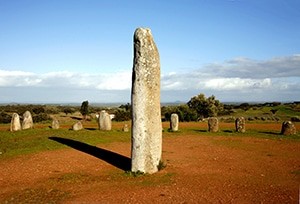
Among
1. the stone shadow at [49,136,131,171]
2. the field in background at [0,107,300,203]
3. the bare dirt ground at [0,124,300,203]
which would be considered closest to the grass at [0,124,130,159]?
the field in background at [0,107,300,203]

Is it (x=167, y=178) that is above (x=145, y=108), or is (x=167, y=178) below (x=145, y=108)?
below

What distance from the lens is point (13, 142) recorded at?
76.8ft

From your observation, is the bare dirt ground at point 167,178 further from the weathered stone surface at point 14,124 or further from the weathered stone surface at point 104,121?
the weathered stone surface at point 14,124

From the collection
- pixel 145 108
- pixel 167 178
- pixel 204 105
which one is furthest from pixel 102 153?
pixel 204 105

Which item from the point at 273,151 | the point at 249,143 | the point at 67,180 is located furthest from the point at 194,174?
the point at 249,143

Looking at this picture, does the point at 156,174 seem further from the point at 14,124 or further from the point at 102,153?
the point at 14,124

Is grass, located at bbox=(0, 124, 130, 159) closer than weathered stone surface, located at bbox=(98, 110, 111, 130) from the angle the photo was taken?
Yes

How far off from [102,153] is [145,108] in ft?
21.5

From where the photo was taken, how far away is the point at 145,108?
1349cm

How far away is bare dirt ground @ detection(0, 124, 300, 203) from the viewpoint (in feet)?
34.0

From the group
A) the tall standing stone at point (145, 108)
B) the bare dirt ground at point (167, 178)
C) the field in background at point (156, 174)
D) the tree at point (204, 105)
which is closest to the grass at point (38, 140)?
the field in background at point (156, 174)

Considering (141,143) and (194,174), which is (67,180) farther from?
(194,174)

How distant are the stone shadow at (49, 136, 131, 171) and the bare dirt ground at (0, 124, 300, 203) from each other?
0.46 meters

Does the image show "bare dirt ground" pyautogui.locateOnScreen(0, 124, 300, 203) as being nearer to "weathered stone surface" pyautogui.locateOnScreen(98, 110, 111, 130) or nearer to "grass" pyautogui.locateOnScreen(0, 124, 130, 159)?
"grass" pyautogui.locateOnScreen(0, 124, 130, 159)
